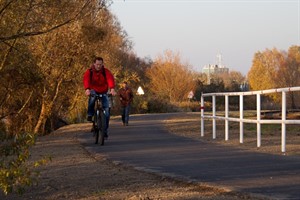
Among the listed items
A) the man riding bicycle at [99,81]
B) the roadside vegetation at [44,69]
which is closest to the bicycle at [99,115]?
the man riding bicycle at [99,81]

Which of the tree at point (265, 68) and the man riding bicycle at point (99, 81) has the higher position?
the tree at point (265, 68)

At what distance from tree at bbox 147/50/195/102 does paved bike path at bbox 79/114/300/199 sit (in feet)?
194

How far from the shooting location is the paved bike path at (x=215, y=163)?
8055 millimetres

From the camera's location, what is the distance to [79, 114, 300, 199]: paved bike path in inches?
317

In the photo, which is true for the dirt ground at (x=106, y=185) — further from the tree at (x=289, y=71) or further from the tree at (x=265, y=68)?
the tree at (x=265, y=68)

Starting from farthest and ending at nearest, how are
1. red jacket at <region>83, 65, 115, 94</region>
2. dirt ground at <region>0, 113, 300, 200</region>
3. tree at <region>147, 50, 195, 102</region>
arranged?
tree at <region>147, 50, 195, 102</region> → red jacket at <region>83, 65, 115, 94</region> → dirt ground at <region>0, 113, 300, 200</region>

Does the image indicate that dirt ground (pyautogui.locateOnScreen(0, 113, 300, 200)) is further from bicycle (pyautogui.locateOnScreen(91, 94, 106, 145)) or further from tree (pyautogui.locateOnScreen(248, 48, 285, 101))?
tree (pyautogui.locateOnScreen(248, 48, 285, 101))

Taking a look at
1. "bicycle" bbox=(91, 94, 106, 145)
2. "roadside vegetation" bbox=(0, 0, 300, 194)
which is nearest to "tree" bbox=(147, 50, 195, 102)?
"roadside vegetation" bbox=(0, 0, 300, 194)

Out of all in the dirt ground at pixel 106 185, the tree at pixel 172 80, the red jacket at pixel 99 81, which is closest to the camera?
the dirt ground at pixel 106 185

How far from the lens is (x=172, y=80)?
7462 cm

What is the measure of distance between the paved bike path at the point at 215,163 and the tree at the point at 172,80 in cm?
5899

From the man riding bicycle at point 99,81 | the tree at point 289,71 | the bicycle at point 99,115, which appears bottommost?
the bicycle at point 99,115

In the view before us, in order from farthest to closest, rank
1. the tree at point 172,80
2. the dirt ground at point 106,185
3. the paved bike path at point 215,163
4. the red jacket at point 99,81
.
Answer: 1. the tree at point 172,80
2. the red jacket at point 99,81
3. the paved bike path at point 215,163
4. the dirt ground at point 106,185

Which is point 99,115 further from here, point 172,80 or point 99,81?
point 172,80
